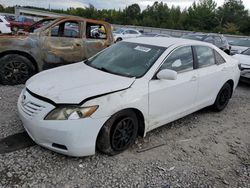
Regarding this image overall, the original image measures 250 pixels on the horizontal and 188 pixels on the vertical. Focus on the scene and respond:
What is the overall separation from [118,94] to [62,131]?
817mm

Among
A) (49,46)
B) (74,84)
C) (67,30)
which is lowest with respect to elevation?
(74,84)

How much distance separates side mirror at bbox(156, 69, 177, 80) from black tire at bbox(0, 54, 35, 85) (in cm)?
371

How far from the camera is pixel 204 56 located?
5051mm

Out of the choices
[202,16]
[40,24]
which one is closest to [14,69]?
[40,24]

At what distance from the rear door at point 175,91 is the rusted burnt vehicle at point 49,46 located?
10.8 feet

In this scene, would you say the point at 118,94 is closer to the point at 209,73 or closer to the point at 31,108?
the point at 31,108

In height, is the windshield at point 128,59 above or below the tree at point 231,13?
below

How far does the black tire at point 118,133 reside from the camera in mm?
3430

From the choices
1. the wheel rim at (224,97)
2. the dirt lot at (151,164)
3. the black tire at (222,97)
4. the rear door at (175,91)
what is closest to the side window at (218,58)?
the black tire at (222,97)

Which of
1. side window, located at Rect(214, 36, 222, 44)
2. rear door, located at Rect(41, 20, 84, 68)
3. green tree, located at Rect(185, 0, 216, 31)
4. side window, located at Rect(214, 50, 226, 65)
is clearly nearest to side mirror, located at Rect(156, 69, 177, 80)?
side window, located at Rect(214, 50, 226, 65)

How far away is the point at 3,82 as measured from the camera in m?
6.27

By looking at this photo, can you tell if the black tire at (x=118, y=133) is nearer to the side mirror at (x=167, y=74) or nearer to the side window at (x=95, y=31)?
the side mirror at (x=167, y=74)

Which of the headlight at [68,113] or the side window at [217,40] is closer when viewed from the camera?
the headlight at [68,113]

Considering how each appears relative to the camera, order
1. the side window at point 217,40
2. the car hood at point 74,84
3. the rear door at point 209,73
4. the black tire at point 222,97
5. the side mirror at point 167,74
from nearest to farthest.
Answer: the car hood at point 74,84, the side mirror at point 167,74, the rear door at point 209,73, the black tire at point 222,97, the side window at point 217,40
